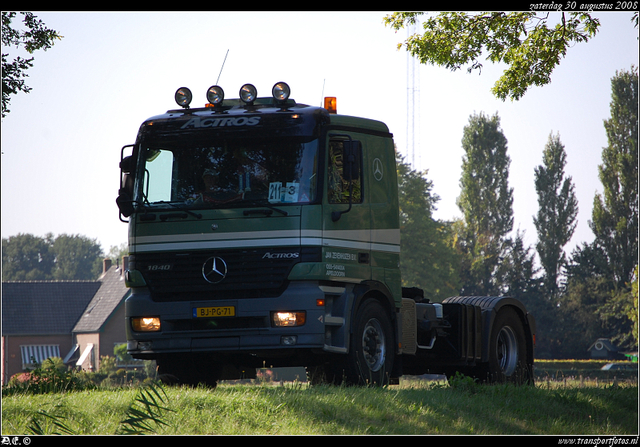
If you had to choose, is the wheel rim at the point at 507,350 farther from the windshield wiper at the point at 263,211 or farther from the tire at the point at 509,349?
the windshield wiper at the point at 263,211

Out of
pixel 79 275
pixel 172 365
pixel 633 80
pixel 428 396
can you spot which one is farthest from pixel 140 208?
pixel 79 275

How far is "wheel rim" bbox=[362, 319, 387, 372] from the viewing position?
33.3 feet

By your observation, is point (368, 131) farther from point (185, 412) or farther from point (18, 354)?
point (18, 354)

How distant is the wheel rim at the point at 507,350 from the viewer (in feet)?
43.0

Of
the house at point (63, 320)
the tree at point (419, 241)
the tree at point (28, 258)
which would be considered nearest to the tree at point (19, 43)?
the tree at point (419, 241)

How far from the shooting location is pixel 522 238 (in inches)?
2960

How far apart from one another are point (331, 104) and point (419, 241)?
135 feet

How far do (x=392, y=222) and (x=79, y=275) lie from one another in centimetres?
12452

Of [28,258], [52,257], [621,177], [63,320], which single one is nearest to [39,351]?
[63,320]

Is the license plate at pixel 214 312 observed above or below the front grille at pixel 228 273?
below

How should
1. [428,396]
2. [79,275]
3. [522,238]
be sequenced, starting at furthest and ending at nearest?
[79,275], [522,238], [428,396]

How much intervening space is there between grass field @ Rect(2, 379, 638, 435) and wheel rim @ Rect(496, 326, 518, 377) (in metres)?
3.31

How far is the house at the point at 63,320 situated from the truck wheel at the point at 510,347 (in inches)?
1979

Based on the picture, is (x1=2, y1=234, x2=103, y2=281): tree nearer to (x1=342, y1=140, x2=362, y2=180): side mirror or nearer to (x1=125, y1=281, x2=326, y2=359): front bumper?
(x1=125, y1=281, x2=326, y2=359): front bumper
